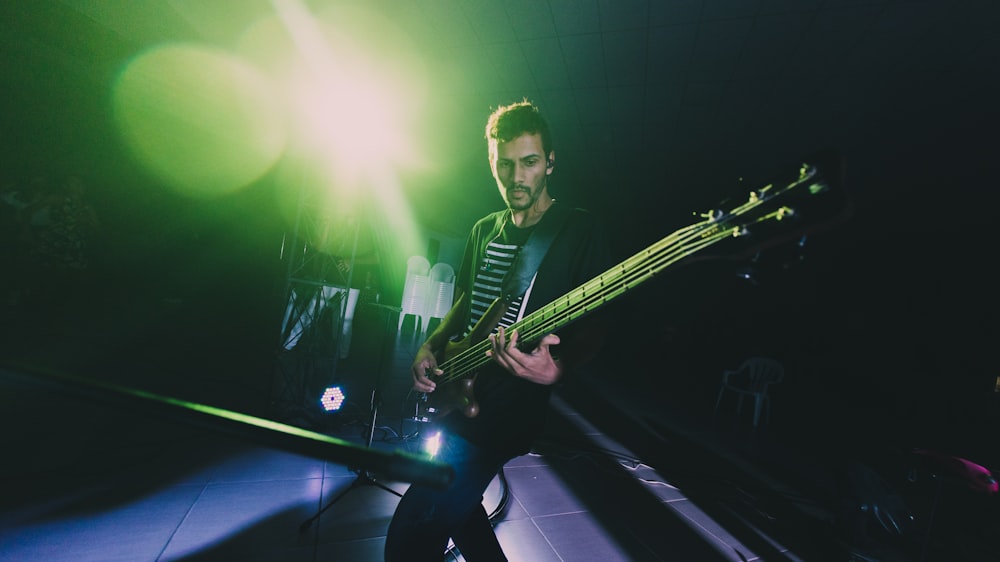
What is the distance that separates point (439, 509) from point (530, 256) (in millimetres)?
923

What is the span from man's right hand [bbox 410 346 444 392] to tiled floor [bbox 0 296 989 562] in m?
1.21

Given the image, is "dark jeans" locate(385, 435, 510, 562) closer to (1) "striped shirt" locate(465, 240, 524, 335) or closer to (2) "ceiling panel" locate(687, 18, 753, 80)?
(1) "striped shirt" locate(465, 240, 524, 335)

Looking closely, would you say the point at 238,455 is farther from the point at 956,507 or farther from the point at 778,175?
the point at 956,507

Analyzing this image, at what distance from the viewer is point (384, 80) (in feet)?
16.6

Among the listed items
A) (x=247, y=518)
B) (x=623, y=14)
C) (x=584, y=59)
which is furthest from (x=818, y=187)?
(x=584, y=59)

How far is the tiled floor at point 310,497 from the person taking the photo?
208 centimetres

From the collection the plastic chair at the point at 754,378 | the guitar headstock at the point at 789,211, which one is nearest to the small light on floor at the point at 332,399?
the guitar headstock at the point at 789,211

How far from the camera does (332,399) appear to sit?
3.79 m

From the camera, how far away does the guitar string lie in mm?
1072

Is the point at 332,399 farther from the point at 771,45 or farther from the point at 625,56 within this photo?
the point at 771,45

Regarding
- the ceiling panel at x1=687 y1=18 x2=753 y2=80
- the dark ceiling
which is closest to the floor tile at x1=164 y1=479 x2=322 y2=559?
the dark ceiling

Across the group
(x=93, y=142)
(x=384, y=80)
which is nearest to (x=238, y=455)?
(x=93, y=142)

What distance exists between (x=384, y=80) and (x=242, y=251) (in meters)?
3.04

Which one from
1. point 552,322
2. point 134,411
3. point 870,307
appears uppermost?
point 870,307
